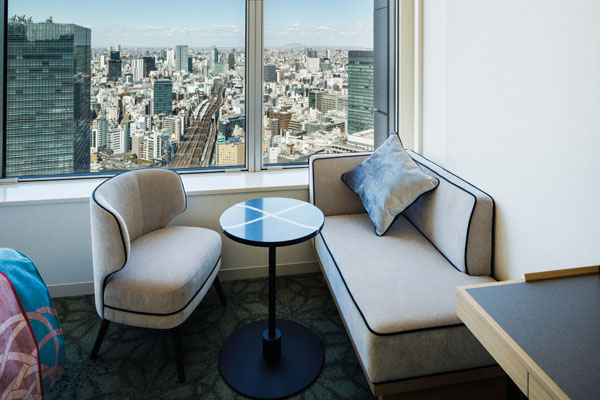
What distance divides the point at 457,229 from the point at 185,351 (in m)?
1.36

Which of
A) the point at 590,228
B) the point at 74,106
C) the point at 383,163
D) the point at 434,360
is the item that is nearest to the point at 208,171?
the point at 74,106

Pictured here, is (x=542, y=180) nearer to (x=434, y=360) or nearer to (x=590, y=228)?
(x=590, y=228)

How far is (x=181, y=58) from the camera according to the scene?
2.63 metres

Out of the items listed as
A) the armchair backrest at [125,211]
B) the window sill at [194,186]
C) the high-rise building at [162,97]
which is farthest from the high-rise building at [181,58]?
the armchair backrest at [125,211]

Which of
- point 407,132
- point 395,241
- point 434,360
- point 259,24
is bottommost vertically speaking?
point 434,360

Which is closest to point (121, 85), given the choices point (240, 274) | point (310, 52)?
point (310, 52)

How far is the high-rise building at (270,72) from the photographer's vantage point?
2760mm

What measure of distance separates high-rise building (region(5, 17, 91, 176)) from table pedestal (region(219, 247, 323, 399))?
1.60 metres

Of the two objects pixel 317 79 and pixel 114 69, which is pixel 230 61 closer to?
pixel 317 79

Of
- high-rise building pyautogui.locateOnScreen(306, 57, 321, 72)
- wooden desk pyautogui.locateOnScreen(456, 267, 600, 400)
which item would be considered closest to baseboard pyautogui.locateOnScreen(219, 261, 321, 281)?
high-rise building pyautogui.locateOnScreen(306, 57, 321, 72)

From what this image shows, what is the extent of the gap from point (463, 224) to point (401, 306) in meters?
0.53

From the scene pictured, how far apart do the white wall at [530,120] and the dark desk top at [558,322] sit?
13.5 inches

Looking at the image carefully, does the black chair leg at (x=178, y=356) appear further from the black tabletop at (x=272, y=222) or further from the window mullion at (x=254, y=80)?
the window mullion at (x=254, y=80)

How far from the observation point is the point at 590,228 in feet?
4.35
